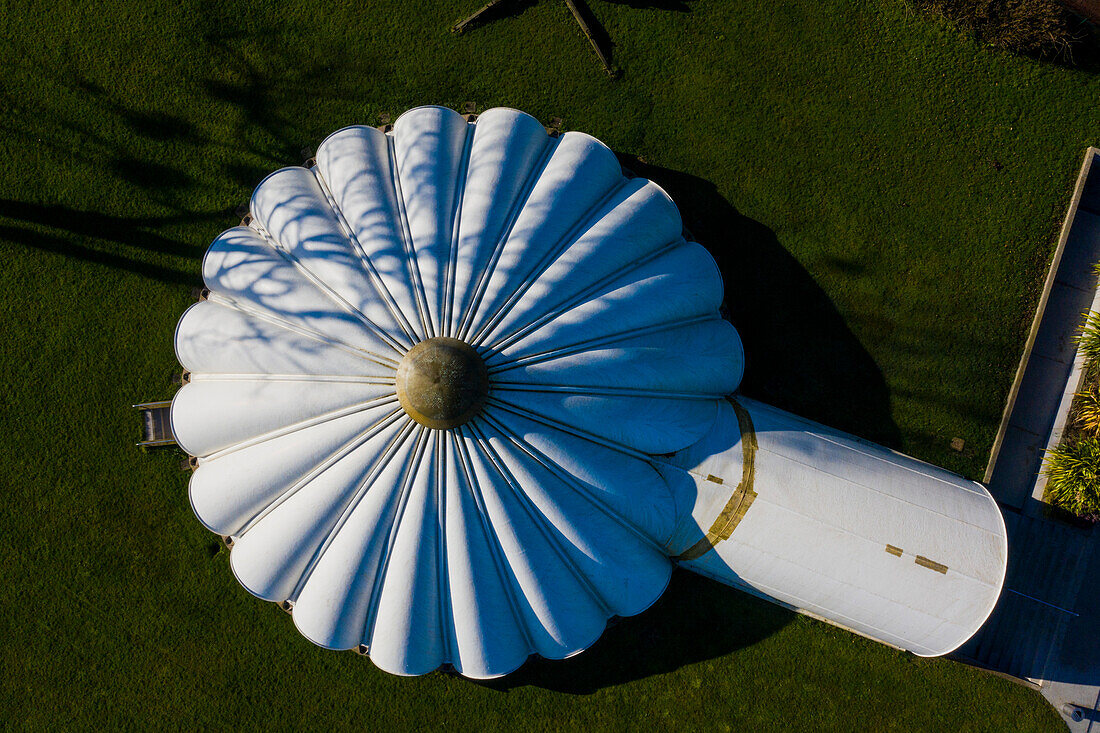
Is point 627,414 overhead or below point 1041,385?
below

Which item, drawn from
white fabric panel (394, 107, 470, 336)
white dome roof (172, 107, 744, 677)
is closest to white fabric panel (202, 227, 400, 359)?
white dome roof (172, 107, 744, 677)

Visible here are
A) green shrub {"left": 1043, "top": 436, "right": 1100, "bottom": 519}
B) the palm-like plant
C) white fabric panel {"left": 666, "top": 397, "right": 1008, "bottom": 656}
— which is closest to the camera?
white fabric panel {"left": 666, "top": 397, "right": 1008, "bottom": 656}

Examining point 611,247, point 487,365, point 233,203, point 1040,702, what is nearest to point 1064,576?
point 1040,702

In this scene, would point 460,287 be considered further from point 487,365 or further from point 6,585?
point 6,585

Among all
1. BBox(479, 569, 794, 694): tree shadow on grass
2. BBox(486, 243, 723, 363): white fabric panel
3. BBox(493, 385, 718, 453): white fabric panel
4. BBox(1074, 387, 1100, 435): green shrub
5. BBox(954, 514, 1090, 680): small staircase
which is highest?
BBox(486, 243, 723, 363): white fabric panel

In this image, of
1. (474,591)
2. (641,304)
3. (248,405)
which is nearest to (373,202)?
(248,405)

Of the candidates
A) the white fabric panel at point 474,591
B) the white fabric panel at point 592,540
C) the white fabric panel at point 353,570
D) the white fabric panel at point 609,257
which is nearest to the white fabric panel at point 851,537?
the white fabric panel at point 592,540

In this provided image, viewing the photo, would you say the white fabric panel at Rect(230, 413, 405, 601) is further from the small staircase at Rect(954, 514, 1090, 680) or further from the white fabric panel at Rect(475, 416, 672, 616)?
the small staircase at Rect(954, 514, 1090, 680)

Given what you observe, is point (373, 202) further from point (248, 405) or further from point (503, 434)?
point (503, 434)

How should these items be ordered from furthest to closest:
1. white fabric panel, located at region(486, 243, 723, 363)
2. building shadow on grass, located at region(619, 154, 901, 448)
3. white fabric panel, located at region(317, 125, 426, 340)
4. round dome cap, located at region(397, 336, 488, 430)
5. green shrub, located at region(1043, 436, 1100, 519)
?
1. building shadow on grass, located at region(619, 154, 901, 448)
2. green shrub, located at region(1043, 436, 1100, 519)
3. white fabric panel, located at region(317, 125, 426, 340)
4. white fabric panel, located at region(486, 243, 723, 363)
5. round dome cap, located at region(397, 336, 488, 430)
